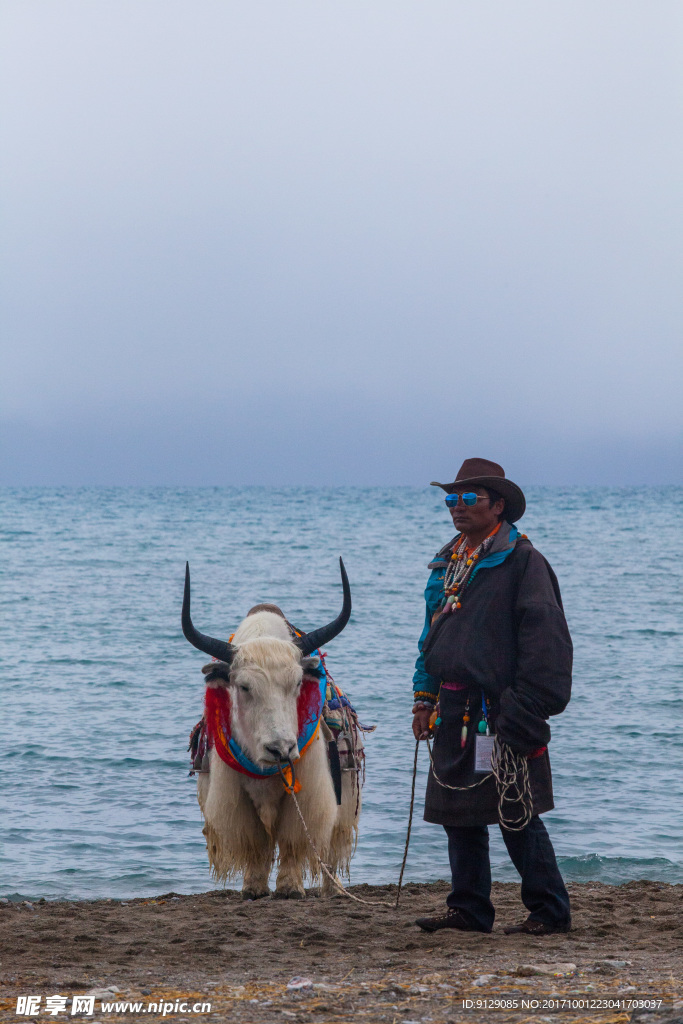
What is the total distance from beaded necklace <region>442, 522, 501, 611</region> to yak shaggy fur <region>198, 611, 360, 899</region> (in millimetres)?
1066

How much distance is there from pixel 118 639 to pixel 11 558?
14939mm

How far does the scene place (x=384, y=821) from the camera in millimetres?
6727

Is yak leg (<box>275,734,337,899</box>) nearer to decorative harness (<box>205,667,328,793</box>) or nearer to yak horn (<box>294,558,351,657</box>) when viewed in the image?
decorative harness (<box>205,667,328,793</box>)

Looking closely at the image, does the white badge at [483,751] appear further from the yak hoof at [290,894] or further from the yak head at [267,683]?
the yak hoof at [290,894]

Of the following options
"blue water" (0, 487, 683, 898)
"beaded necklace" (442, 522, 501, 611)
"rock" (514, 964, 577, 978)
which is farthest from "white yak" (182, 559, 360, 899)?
"rock" (514, 964, 577, 978)

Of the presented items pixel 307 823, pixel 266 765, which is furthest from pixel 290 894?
pixel 266 765

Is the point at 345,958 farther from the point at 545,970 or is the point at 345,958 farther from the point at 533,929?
the point at 545,970

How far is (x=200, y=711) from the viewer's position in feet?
32.1

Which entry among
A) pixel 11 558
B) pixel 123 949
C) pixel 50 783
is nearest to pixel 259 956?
pixel 123 949

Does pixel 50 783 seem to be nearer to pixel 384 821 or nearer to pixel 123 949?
pixel 384 821

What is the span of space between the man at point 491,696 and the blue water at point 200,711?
202cm

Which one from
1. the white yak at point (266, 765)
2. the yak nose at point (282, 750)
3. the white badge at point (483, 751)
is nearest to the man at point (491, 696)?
the white badge at point (483, 751)

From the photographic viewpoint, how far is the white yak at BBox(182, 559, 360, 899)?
4.70 m

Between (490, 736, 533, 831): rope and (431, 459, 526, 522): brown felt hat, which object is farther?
(431, 459, 526, 522): brown felt hat
